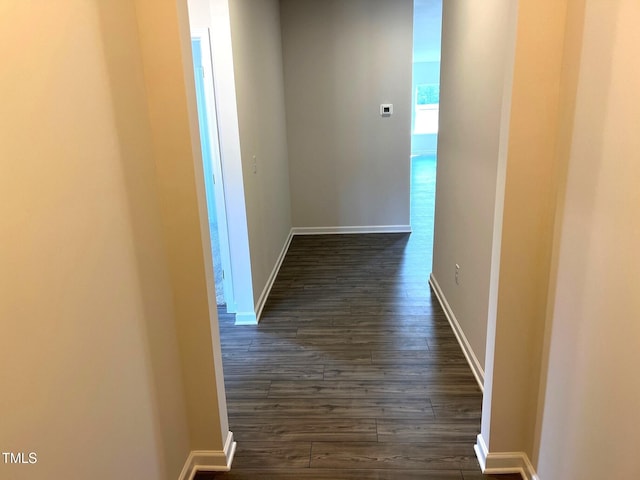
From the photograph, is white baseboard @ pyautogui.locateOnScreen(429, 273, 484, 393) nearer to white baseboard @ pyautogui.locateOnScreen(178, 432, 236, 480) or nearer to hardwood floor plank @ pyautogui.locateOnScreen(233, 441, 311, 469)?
hardwood floor plank @ pyautogui.locateOnScreen(233, 441, 311, 469)

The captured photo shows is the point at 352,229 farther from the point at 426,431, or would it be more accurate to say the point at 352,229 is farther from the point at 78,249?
the point at 78,249

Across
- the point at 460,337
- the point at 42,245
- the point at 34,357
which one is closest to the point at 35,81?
the point at 42,245

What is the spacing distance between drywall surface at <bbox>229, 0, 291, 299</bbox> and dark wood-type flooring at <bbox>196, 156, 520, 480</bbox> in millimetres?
490

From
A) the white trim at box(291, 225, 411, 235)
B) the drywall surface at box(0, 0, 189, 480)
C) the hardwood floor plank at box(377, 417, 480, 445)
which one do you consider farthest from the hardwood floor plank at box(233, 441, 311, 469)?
the white trim at box(291, 225, 411, 235)

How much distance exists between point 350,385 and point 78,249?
1796mm

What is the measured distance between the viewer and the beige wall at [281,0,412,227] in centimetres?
498

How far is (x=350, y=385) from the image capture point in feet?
8.60

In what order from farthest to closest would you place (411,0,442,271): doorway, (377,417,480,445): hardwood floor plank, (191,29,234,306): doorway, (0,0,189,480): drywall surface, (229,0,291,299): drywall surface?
(411,0,442,271): doorway, (229,0,291,299): drywall surface, (191,29,234,306): doorway, (377,417,480,445): hardwood floor plank, (0,0,189,480): drywall surface

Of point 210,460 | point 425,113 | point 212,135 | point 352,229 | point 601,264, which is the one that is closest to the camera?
point 601,264

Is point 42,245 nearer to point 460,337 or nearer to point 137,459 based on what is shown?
point 137,459

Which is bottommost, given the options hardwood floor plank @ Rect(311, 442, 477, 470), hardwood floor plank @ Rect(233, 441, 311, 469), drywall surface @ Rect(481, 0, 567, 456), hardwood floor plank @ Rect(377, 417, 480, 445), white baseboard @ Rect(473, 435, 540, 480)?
hardwood floor plank @ Rect(233, 441, 311, 469)

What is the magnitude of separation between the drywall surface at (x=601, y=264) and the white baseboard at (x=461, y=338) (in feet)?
3.11

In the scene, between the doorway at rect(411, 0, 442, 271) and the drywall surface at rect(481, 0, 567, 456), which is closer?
the drywall surface at rect(481, 0, 567, 456)

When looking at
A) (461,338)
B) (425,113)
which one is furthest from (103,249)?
(425,113)
